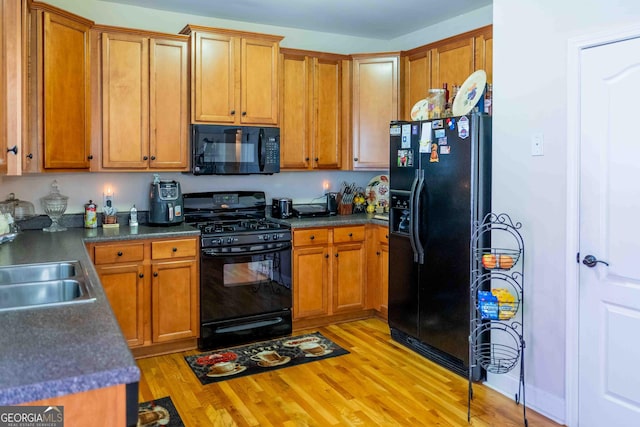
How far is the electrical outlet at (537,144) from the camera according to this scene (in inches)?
108

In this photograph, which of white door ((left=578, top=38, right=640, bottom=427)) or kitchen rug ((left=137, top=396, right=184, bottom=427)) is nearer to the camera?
white door ((left=578, top=38, right=640, bottom=427))

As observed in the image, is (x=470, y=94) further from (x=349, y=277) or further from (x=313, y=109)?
(x=349, y=277)

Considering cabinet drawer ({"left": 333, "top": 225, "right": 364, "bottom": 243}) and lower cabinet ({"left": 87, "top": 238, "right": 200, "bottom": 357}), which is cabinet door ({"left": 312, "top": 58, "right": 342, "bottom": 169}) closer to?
cabinet drawer ({"left": 333, "top": 225, "right": 364, "bottom": 243})

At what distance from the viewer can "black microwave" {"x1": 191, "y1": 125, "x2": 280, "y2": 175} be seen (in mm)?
3965

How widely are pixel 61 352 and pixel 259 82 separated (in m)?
3.22

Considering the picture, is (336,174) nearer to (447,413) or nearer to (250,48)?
(250,48)

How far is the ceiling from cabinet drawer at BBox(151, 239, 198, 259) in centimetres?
186

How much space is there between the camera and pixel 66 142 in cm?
343

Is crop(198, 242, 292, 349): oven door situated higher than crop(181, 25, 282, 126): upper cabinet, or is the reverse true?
crop(181, 25, 282, 126): upper cabinet

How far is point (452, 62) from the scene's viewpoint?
3959 mm

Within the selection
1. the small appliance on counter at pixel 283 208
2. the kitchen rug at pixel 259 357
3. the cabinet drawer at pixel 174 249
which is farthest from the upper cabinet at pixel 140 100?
the kitchen rug at pixel 259 357

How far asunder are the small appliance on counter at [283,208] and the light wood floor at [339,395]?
1.39m

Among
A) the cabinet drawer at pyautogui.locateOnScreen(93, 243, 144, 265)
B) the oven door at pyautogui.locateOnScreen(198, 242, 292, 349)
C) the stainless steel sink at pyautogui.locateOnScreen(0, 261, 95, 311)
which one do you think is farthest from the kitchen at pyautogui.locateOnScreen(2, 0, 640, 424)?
the cabinet drawer at pyautogui.locateOnScreen(93, 243, 144, 265)

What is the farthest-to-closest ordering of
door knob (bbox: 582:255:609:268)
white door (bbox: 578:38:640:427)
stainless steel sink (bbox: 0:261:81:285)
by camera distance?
door knob (bbox: 582:255:609:268), white door (bbox: 578:38:640:427), stainless steel sink (bbox: 0:261:81:285)
